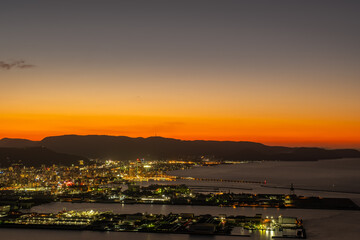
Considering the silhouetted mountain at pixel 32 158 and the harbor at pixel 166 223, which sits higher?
the silhouetted mountain at pixel 32 158

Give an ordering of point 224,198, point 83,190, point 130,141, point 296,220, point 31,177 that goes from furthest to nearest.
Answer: point 130,141, point 31,177, point 83,190, point 224,198, point 296,220

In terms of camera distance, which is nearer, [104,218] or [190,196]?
[104,218]

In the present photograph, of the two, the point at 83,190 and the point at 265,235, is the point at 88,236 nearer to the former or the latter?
the point at 265,235

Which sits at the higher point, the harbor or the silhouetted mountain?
the silhouetted mountain

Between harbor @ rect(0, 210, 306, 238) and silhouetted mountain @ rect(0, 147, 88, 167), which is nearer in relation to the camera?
harbor @ rect(0, 210, 306, 238)

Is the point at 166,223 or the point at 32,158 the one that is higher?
the point at 32,158

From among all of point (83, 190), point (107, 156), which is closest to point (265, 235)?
point (83, 190)

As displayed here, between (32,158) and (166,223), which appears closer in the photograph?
(166,223)

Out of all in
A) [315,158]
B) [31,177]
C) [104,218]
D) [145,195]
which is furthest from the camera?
[315,158]
